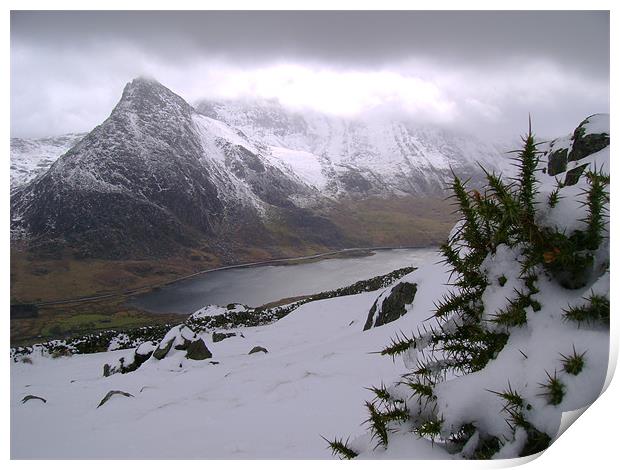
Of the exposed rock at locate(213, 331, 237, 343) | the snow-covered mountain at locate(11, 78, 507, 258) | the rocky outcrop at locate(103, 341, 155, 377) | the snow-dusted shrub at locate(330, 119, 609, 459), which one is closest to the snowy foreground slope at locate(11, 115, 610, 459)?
the snow-dusted shrub at locate(330, 119, 609, 459)

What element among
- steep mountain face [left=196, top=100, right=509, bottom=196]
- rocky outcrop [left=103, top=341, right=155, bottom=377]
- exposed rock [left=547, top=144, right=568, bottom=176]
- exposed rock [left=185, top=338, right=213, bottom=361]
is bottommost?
rocky outcrop [left=103, top=341, right=155, bottom=377]

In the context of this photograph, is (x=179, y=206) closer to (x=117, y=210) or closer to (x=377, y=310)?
(x=117, y=210)

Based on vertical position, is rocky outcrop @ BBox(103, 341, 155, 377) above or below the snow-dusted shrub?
below

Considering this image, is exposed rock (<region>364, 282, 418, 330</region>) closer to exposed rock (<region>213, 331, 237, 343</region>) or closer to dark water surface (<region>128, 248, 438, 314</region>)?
dark water surface (<region>128, 248, 438, 314</region>)

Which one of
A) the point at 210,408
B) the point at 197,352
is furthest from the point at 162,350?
the point at 210,408

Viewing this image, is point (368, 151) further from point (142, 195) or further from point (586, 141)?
Result: point (586, 141)

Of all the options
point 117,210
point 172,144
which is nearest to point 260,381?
point 117,210

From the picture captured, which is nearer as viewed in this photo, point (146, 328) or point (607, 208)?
point (607, 208)

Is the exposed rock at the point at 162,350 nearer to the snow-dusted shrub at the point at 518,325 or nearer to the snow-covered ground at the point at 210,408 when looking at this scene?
the snow-covered ground at the point at 210,408
